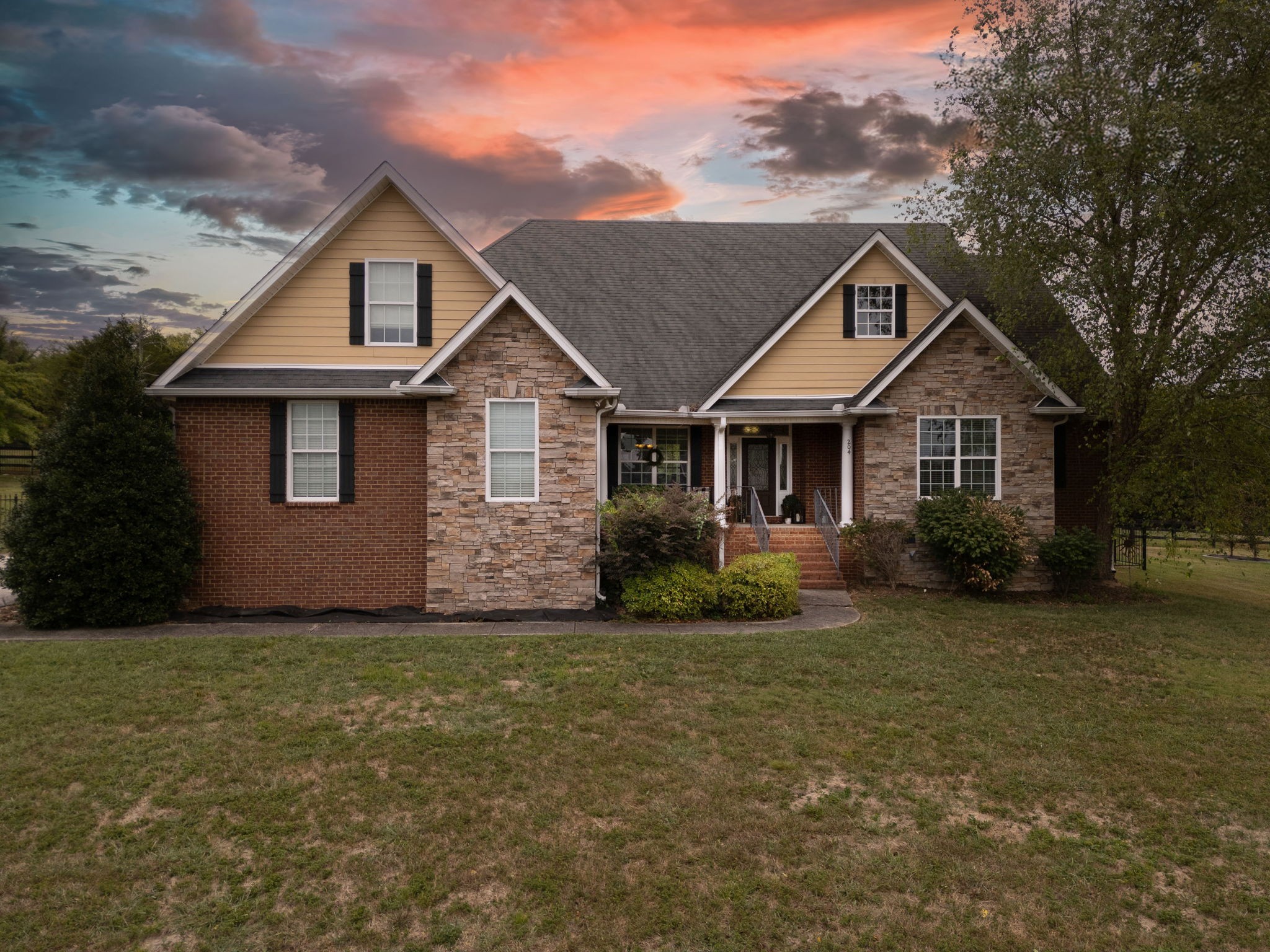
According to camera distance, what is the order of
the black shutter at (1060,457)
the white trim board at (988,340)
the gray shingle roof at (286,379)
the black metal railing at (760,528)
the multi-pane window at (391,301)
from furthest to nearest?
1. the black shutter at (1060,457)
2. the black metal railing at (760,528)
3. the white trim board at (988,340)
4. the multi-pane window at (391,301)
5. the gray shingle roof at (286,379)

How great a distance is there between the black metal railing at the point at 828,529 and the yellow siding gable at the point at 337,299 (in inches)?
338

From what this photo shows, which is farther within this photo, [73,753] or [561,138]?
[561,138]

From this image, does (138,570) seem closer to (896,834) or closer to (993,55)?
(896,834)

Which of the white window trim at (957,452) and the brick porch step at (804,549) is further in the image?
the white window trim at (957,452)

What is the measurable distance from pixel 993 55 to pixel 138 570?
18.6 m

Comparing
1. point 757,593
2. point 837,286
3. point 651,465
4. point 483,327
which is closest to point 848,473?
point 837,286

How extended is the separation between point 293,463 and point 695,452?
29.0 feet

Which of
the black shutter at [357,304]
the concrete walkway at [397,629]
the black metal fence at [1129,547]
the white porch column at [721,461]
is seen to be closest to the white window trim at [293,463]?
the black shutter at [357,304]

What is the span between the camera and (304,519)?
12.6 meters

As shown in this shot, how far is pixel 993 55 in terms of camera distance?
48.3 ft

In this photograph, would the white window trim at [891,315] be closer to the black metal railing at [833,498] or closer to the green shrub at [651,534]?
the black metal railing at [833,498]

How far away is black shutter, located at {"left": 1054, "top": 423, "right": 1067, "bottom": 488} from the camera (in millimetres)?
16453

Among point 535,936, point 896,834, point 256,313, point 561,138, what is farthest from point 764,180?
point 535,936

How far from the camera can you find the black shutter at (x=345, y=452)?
1255cm
